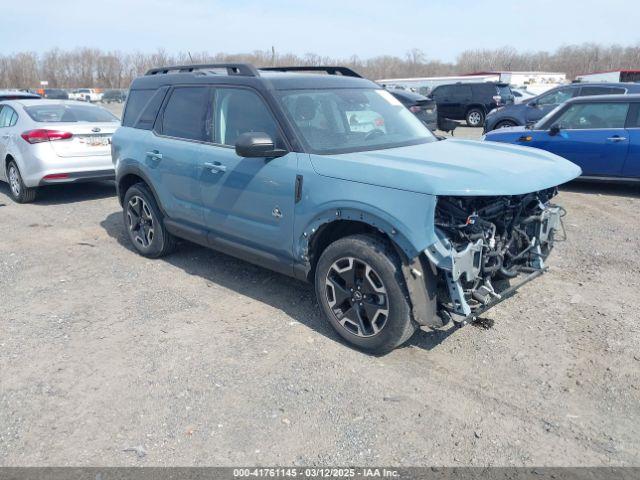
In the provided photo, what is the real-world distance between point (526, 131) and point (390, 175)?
6.52 meters

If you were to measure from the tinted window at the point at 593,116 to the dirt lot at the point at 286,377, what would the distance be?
3.81 meters

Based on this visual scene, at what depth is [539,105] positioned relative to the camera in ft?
46.9

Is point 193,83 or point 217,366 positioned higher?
point 193,83

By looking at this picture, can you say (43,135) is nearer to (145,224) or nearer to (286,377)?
(145,224)

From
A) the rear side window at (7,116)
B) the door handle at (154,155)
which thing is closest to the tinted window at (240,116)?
the door handle at (154,155)

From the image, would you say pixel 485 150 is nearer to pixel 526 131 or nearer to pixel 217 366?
pixel 217 366

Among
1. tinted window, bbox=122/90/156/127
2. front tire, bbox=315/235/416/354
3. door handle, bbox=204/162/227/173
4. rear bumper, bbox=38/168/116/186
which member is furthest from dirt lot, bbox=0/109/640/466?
rear bumper, bbox=38/168/116/186

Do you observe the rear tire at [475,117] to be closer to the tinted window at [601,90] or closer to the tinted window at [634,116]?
the tinted window at [601,90]

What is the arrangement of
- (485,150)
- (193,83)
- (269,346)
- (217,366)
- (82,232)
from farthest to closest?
(82,232) → (193,83) → (485,150) → (269,346) → (217,366)

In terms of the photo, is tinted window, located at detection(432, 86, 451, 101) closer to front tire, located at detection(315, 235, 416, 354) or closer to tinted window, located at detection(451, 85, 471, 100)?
tinted window, located at detection(451, 85, 471, 100)

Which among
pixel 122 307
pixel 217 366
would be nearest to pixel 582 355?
pixel 217 366

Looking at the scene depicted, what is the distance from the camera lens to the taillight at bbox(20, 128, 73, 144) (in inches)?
326

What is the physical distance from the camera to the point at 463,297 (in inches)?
137

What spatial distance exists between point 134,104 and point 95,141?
2936 mm
